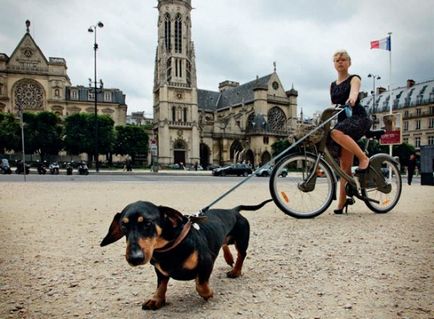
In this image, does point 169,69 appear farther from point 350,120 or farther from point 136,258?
point 136,258

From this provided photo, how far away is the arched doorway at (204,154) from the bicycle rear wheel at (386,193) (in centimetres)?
5513

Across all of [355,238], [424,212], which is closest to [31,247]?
[355,238]

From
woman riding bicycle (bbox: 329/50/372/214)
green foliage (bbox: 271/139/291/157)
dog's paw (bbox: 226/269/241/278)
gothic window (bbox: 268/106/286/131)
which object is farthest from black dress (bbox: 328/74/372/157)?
gothic window (bbox: 268/106/286/131)

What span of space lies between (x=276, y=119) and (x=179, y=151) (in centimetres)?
2344

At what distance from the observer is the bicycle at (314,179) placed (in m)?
4.54

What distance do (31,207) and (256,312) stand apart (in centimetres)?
585

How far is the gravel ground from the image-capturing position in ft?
5.81

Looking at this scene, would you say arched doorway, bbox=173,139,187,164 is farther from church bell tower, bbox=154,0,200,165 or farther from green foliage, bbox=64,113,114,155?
green foliage, bbox=64,113,114,155

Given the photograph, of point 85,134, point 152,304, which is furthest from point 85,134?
point 152,304

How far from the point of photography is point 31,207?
20.1 feet

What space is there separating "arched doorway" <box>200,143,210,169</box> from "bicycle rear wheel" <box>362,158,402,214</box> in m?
55.1

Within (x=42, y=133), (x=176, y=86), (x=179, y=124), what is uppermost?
(x=176, y=86)

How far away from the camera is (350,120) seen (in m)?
4.57

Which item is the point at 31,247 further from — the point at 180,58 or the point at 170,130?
the point at 180,58
